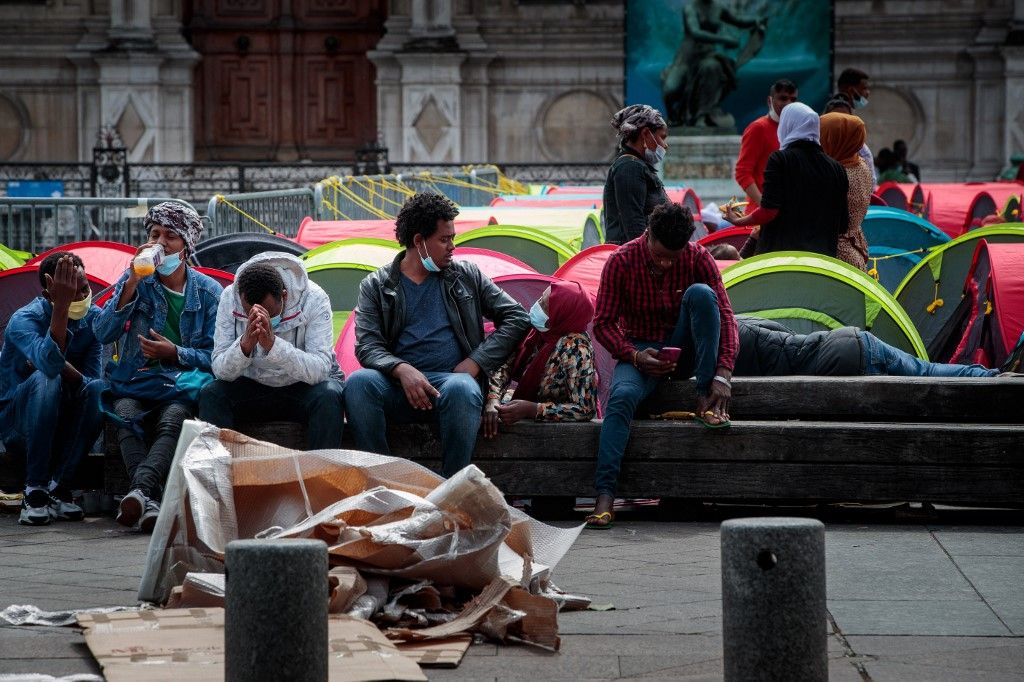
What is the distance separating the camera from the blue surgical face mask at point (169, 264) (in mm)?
8506

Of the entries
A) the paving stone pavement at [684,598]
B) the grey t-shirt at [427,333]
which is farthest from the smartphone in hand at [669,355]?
the grey t-shirt at [427,333]

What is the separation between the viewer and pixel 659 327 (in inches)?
331

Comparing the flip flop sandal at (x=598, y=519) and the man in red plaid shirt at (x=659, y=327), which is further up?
the man in red plaid shirt at (x=659, y=327)

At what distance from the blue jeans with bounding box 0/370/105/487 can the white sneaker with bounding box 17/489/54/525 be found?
106 mm

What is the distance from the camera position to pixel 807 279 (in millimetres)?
9953

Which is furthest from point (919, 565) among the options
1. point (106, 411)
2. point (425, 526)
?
point (106, 411)

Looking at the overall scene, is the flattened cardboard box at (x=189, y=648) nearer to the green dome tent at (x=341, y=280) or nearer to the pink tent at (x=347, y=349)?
the pink tent at (x=347, y=349)

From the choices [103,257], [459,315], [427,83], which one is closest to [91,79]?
[427,83]

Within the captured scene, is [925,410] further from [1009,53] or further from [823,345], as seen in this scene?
[1009,53]

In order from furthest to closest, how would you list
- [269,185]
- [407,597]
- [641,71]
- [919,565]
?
[641,71] < [269,185] < [919,565] < [407,597]

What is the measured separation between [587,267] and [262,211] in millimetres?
5093

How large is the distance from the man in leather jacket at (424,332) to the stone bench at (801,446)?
0.29 m

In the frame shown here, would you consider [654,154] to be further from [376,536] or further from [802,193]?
[376,536]

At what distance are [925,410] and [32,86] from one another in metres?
26.5
